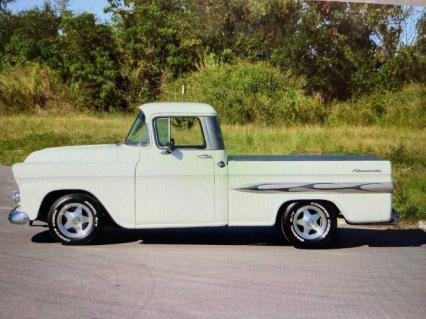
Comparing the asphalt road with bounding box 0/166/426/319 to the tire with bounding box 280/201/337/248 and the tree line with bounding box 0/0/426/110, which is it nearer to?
the tire with bounding box 280/201/337/248

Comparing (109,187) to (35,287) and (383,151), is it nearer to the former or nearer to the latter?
(35,287)

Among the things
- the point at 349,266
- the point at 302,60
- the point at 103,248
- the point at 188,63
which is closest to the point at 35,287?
the point at 103,248

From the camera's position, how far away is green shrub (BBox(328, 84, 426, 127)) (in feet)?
97.5

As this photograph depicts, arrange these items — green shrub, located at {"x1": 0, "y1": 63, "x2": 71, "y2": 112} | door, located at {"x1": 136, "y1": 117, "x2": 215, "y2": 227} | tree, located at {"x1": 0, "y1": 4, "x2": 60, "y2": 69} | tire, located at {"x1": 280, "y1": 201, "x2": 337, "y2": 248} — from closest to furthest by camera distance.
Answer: door, located at {"x1": 136, "y1": 117, "x2": 215, "y2": 227}
tire, located at {"x1": 280, "y1": 201, "x2": 337, "y2": 248}
green shrub, located at {"x1": 0, "y1": 63, "x2": 71, "y2": 112}
tree, located at {"x1": 0, "y1": 4, "x2": 60, "y2": 69}

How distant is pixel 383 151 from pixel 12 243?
41.8 ft

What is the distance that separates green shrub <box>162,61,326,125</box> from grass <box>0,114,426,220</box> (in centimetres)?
293

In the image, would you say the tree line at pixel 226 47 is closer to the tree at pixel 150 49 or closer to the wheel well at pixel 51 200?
the tree at pixel 150 49

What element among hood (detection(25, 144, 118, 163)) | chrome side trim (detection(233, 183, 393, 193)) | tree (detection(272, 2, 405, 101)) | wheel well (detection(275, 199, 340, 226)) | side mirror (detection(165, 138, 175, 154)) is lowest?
wheel well (detection(275, 199, 340, 226))

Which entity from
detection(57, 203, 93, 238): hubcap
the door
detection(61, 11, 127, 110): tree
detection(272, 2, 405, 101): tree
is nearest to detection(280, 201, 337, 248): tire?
the door

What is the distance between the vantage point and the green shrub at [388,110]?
29719 millimetres

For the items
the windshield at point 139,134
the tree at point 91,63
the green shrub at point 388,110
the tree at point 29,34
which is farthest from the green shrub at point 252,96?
the windshield at point 139,134

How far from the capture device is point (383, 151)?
1934cm

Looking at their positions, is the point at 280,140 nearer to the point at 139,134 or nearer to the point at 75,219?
the point at 139,134

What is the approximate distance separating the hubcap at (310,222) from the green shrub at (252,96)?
62.9ft
